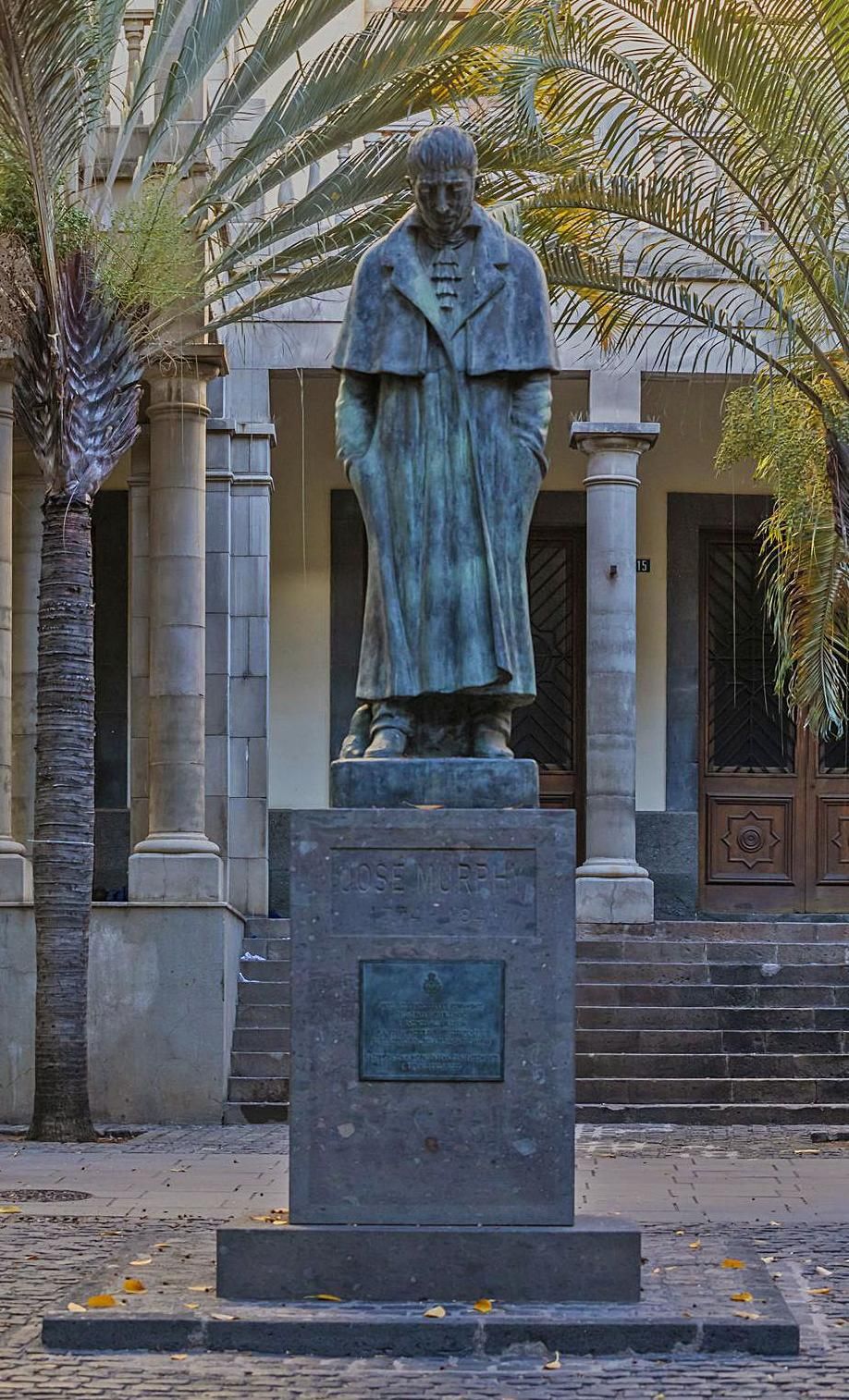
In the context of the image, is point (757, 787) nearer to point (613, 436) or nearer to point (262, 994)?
point (613, 436)

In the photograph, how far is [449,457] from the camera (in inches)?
320

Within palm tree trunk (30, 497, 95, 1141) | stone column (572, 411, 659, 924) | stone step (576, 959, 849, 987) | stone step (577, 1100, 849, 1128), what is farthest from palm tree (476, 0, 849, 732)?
palm tree trunk (30, 497, 95, 1141)

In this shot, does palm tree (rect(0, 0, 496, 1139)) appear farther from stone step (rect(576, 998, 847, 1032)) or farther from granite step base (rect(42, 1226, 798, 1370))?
granite step base (rect(42, 1226, 798, 1370))

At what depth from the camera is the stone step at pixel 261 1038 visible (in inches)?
618

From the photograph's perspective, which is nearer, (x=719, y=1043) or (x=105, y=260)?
(x=105, y=260)

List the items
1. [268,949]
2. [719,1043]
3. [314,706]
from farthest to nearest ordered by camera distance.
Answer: [314,706], [268,949], [719,1043]

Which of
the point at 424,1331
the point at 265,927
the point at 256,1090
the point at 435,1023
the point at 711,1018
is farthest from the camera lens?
the point at 265,927

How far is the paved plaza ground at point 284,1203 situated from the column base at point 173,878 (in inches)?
63.6

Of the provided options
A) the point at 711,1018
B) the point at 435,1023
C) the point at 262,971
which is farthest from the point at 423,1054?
the point at 262,971

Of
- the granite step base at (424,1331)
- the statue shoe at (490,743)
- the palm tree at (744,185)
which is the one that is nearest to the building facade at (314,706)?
the palm tree at (744,185)

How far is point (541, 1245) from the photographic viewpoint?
751cm

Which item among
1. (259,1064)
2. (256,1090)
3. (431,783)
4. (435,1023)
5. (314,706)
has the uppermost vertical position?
(314,706)

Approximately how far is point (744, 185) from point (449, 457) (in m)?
6.12

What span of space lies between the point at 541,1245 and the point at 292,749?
14224 millimetres
